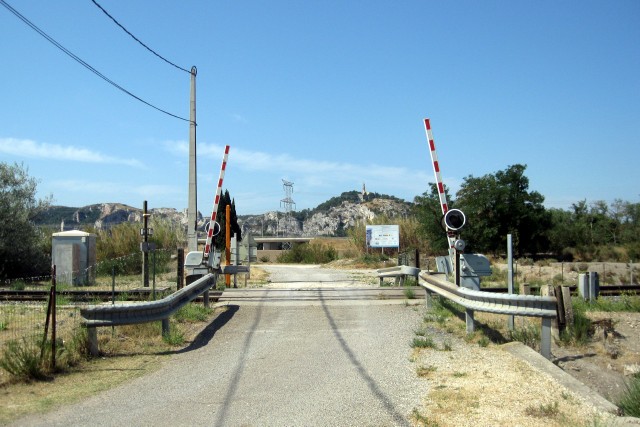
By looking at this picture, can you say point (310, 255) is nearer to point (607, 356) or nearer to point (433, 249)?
point (433, 249)

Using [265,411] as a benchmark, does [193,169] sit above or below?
above

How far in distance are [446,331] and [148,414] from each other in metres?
5.89

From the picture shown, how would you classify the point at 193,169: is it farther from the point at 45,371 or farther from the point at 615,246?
the point at 615,246

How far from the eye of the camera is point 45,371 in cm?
804

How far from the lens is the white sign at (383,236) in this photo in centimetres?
4894

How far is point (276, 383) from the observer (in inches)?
293

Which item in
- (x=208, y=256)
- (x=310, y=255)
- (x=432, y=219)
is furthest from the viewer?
(x=310, y=255)

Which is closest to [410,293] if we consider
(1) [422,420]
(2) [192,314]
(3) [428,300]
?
(3) [428,300]

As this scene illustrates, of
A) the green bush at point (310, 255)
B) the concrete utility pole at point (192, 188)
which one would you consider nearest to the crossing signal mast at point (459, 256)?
the concrete utility pole at point (192, 188)

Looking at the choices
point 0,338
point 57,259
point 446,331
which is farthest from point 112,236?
point 446,331

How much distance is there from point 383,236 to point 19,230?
2937cm

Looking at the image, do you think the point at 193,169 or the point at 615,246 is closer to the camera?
the point at 193,169

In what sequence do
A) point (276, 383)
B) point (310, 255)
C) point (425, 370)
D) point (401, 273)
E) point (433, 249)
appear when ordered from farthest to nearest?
point (310, 255), point (433, 249), point (401, 273), point (425, 370), point (276, 383)

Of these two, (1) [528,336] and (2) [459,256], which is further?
(2) [459,256]
